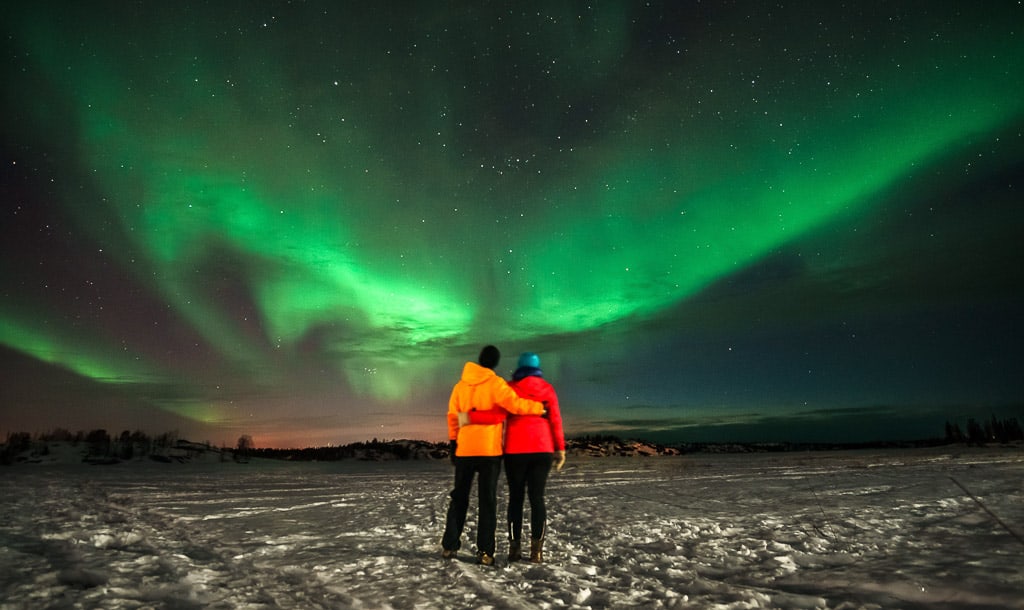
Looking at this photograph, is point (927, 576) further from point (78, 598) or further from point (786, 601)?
point (78, 598)

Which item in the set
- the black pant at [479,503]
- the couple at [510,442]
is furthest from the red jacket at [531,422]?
the black pant at [479,503]

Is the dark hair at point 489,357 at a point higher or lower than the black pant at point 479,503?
higher

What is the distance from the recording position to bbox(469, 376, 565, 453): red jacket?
556cm

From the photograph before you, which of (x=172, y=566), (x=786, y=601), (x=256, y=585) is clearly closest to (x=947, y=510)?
(x=786, y=601)

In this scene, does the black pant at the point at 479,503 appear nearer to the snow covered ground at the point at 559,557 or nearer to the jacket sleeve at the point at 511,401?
the snow covered ground at the point at 559,557

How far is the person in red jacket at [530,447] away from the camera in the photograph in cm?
554

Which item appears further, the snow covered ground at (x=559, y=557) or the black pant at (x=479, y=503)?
the black pant at (x=479, y=503)

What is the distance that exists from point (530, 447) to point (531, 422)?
0.25m

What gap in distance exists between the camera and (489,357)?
579 cm

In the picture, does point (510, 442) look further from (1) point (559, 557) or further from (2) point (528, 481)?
→ (1) point (559, 557)

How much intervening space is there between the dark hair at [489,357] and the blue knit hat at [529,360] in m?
0.25

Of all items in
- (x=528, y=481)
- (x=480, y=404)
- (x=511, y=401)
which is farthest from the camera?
(x=528, y=481)

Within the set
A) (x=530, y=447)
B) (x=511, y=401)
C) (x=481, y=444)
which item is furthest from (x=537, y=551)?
(x=511, y=401)

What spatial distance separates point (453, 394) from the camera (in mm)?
5812
